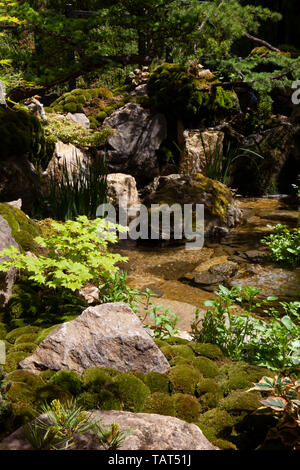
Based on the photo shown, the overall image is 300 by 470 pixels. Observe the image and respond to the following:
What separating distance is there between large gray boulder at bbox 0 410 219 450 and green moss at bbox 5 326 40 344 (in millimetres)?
1225

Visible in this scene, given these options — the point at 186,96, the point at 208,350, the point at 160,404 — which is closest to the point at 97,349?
the point at 160,404

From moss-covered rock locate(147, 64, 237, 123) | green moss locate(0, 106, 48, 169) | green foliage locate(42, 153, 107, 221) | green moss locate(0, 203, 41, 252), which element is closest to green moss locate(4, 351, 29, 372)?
green moss locate(0, 203, 41, 252)

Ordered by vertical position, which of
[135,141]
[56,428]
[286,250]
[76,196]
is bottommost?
[56,428]

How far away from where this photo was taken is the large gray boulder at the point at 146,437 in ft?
5.30

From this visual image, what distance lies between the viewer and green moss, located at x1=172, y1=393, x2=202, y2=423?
2.10m

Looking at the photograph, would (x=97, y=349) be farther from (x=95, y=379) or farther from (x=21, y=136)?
(x=21, y=136)

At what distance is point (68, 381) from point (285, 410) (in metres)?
1.21

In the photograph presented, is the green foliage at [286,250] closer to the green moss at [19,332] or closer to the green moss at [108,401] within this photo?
the green moss at [19,332]

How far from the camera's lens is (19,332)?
9.44 ft

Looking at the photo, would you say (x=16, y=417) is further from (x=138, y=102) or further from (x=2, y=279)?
(x=138, y=102)

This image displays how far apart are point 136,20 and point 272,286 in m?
5.42

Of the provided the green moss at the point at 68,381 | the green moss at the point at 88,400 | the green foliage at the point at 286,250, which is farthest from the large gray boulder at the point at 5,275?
the green foliage at the point at 286,250

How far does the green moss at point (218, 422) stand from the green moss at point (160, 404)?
0.58 ft

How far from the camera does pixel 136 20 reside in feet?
22.2
